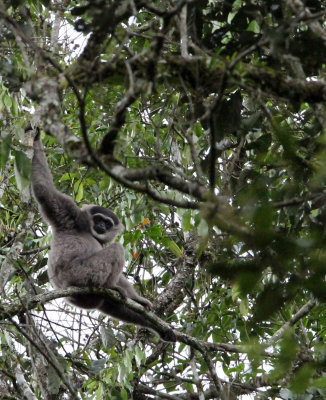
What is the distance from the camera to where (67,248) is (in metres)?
6.57

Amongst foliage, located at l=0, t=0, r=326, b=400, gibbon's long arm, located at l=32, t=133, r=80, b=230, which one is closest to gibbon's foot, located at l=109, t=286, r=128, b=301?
foliage, located at l=0, t=0, r=326, b=400

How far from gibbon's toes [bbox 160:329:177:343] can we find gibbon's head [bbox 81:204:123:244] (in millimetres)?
1887

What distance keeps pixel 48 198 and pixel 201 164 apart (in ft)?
8.16

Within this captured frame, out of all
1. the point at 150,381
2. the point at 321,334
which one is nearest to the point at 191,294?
the point at 150,381

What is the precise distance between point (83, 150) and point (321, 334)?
5.02m

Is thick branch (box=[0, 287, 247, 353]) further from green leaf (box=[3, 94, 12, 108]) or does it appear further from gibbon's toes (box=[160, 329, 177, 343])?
green leaf (box=[3, 94, 12, 108])

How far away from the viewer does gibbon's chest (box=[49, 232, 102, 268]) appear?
21.3ft

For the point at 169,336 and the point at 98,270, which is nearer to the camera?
the point at 169,336

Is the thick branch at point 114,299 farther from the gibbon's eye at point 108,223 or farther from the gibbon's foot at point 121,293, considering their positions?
the gibbon's eye at point 108,223

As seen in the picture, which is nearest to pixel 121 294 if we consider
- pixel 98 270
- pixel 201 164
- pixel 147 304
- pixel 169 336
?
pixel 98 270

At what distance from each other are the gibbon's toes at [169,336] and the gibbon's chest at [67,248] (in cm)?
134

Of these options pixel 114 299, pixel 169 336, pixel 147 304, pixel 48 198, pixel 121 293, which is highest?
pixel 48 198

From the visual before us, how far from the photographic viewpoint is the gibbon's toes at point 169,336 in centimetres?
590

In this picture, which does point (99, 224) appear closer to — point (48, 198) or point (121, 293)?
point (48, 198)
